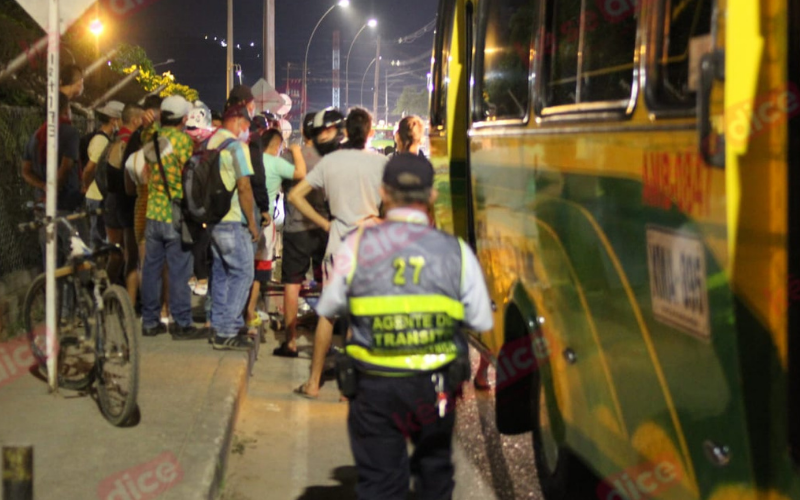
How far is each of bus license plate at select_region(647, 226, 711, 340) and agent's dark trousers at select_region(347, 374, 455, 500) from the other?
2.99ft

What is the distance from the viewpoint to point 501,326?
671 cm

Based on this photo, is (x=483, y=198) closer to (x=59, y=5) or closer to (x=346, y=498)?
(x=346, y=498)

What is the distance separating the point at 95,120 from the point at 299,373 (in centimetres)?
688

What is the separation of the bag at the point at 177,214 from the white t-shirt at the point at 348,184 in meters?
1.43

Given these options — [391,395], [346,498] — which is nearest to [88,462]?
[346,498]

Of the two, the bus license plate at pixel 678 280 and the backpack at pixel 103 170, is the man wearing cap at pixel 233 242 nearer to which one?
the backpack at pixel 103 170

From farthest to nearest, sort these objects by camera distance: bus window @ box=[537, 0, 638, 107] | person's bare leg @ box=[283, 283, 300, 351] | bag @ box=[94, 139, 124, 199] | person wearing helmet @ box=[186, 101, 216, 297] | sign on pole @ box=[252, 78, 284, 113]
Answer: sign on pole @ box=[252, 78, 284, 113]
bag @ box=[94, 139, 124, 199]
person's bare leg @ box=[283, 283, 300, 351]
person wearing helmet @ box=[186, 101, 216, 297]
bus window @ box=[537, 0, 638, 107]

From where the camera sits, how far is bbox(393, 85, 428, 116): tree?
4532 inches

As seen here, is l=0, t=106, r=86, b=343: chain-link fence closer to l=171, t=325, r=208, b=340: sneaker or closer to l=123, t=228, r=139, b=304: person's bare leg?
l=123, t=228, r=139, b=304: person's bare leg

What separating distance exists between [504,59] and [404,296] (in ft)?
10.4

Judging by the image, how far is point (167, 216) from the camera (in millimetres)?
8797

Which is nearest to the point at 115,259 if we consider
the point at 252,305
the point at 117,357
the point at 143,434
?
the point at 117,357

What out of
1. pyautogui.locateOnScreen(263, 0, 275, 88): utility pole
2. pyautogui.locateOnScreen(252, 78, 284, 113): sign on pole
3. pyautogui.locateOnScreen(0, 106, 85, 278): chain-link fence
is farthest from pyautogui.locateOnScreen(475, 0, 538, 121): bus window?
pyautogui.locateOnScreen(263, 0, 275, 88): utility pole

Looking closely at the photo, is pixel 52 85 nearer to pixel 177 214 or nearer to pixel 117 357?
pixel 117 357
